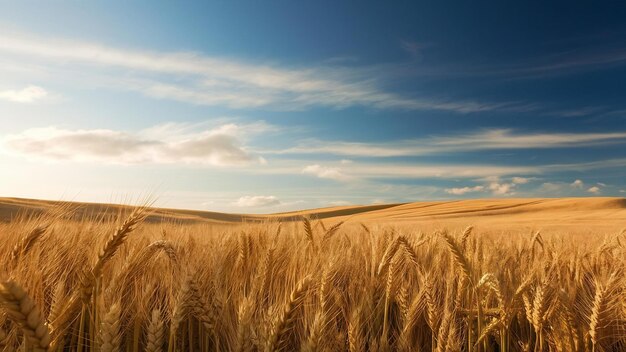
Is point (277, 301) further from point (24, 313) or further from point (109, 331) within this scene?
point (24, 313)

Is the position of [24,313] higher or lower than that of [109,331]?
higher

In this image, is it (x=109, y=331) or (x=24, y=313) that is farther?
(x=109, y=331)

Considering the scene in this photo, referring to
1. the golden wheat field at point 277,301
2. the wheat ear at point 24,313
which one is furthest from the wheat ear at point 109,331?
the wheat ear at point 24,313

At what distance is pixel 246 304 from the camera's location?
1.48 m

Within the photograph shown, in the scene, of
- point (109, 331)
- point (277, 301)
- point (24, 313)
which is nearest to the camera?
point (24, 313)

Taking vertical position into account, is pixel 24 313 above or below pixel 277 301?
above

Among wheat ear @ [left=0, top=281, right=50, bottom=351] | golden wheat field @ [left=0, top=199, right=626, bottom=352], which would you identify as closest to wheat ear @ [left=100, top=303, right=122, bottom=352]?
golden wheat field @ [left=0, top=199, right=626, bottom=352]

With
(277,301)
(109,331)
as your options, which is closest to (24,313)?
(109,331)

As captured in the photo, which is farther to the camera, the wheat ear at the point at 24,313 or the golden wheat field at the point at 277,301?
the golden wheat field at the point at 277,301

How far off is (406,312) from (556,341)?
0.66m

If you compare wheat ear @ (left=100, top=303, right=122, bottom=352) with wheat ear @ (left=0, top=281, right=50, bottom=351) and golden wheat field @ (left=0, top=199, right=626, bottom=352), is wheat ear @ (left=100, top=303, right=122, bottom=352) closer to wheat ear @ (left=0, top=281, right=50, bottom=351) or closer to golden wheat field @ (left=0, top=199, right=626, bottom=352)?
golden wheat field @ (left=0, top=199, right=626, bottom=352)

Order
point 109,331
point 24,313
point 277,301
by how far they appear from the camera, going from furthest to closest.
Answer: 1. point 277,301
2. point 109,331
3. point 24,313

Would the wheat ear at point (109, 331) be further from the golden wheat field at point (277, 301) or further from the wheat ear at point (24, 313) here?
the wheat ear at point (24, 313)

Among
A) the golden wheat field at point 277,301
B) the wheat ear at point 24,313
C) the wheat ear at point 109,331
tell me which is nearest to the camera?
the wheat ear at point 24,313
